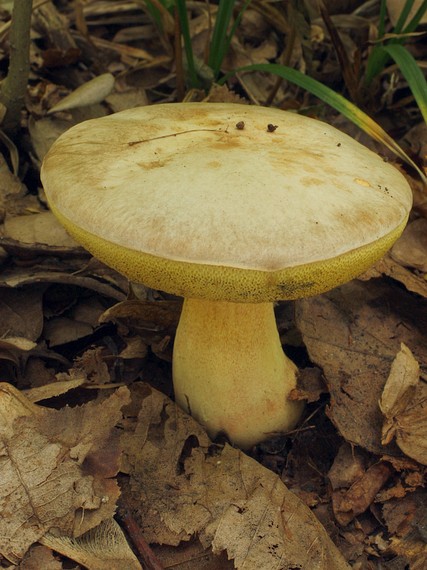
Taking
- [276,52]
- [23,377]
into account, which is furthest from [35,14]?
[23,377]

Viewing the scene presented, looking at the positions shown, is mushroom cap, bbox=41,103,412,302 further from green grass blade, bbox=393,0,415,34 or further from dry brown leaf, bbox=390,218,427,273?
green grass blade, bbox=393,0,415,34

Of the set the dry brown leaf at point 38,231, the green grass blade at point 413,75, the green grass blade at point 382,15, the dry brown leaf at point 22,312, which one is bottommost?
the dry brown leaf at point 22,312

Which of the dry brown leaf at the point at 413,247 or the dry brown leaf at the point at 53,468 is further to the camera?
the dry brown leaf at the point at 413,247

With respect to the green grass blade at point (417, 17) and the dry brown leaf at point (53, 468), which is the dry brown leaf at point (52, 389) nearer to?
the dry brown leaf at point (53, 468)

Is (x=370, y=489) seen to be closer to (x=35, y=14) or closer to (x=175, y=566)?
(x=175, y=566)

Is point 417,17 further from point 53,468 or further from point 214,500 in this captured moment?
point 53,468

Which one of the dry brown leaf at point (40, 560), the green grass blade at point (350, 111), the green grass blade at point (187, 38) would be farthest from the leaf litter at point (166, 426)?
the green grass blade at point (350, 111)

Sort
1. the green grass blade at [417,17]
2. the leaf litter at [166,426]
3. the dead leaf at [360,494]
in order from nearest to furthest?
the leaf litter at [166,426] < the dead leaf at [360,494] < the green grass blade at [417,17]
